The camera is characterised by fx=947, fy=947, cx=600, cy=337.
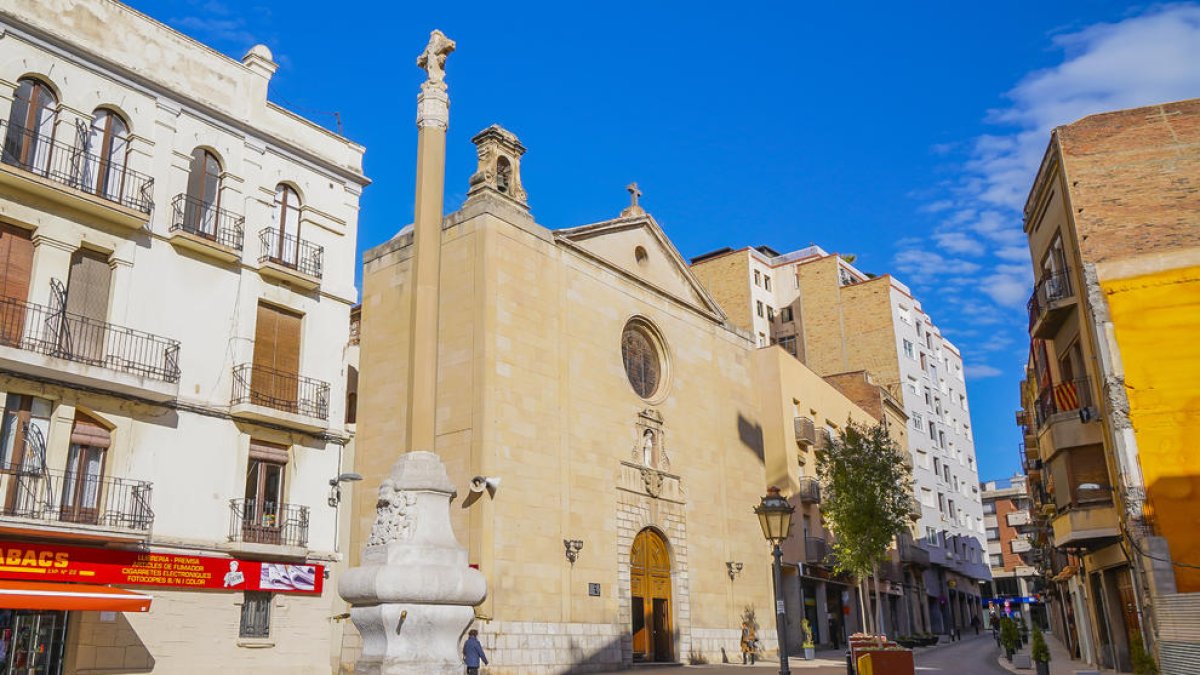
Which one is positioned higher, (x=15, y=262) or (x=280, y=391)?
(x=15, y=262)

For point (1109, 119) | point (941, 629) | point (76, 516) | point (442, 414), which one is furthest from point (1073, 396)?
point (941, 629)

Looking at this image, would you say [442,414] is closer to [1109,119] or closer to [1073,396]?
[1073,396]

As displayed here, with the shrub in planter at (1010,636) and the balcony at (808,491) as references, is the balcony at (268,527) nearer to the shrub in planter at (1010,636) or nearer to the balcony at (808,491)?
the shrub in planter at (1010,636)

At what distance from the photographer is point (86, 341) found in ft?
58.5

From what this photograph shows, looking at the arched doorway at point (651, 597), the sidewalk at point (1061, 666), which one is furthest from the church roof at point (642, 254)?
the sidewalk at point (1061, 666)

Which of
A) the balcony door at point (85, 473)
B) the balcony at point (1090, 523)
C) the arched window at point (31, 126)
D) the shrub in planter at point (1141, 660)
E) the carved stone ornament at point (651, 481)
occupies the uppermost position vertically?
the arched window at point (31, 126)

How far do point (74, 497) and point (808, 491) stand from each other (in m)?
28.5

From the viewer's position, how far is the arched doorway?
1058 inches

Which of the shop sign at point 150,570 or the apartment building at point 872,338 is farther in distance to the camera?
the apartment building at point 872,338

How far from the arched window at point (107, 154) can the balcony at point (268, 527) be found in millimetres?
6788

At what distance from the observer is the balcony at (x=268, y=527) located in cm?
1944

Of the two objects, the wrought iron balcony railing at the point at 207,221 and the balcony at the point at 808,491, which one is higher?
the wrought iron balcony railing at the point at 207,221

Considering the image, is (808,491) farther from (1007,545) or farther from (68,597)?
(1007,545)

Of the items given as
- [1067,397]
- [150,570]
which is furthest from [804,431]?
[150,570]
